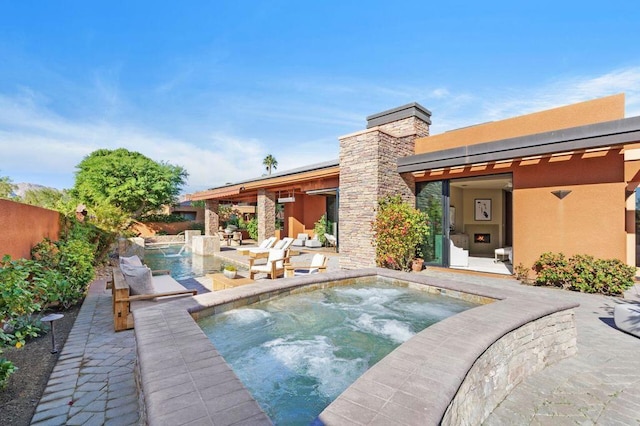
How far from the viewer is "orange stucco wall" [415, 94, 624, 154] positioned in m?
6.58

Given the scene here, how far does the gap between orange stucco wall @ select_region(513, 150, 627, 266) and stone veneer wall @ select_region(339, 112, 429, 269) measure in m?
3.22

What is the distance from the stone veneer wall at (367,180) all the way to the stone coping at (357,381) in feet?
16.7

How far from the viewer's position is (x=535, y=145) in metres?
6.76

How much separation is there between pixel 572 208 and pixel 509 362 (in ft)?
18.5

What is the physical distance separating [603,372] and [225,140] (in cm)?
1915

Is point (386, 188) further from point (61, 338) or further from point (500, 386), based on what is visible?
point (61, 338)

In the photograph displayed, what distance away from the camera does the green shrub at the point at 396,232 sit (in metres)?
8.09

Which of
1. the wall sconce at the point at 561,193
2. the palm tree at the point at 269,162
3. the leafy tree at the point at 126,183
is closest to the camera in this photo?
the wall sconce at the point at 561,193

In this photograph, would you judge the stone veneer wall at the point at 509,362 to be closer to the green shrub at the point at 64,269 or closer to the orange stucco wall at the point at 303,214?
the green shrub at the point at 64,269

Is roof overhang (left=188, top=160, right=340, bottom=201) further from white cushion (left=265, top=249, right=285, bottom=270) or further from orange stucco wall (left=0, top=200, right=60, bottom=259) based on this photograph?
orange stucco wall (left=0, top=200, right=60, bottom=259)

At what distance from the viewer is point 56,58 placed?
1083cm

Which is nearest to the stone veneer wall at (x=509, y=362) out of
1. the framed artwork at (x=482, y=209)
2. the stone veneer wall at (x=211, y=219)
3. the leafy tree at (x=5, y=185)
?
the framed artwork at (x=482, y=209)

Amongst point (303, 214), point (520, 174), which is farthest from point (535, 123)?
point (303, 214)

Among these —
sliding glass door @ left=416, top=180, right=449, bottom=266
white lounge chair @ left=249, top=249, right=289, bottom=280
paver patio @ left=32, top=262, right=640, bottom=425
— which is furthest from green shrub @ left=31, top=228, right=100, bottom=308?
sliding glass door @ left=416, top=180, right=449, bottom=266
